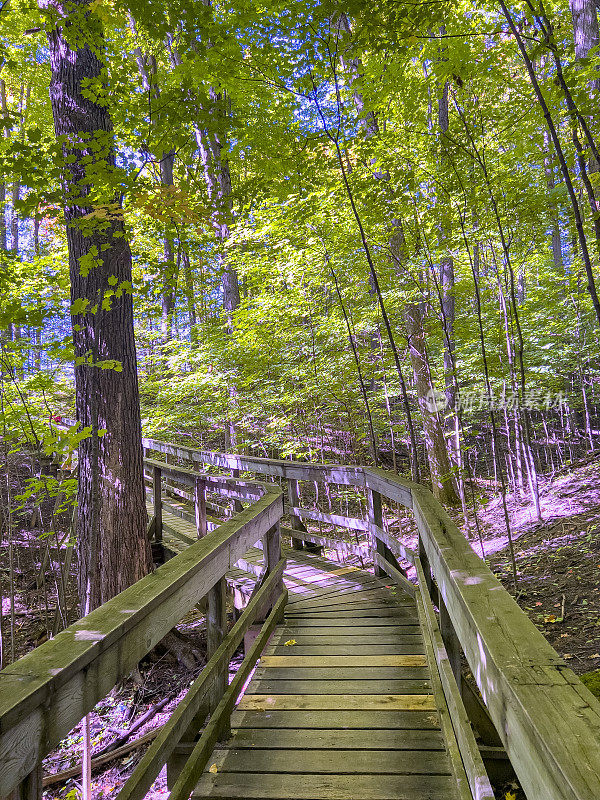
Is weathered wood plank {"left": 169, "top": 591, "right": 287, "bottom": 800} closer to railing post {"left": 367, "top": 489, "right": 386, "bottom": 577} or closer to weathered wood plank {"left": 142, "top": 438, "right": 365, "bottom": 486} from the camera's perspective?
railing post {"left": 367, "top": 489, "right": 386, "bottom": 577}

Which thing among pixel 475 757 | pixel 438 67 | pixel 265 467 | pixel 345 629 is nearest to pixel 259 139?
pixel 438 67

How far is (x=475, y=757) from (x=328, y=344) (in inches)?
320

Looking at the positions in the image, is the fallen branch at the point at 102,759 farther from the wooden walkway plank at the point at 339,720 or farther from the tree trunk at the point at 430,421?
the tree trunk at the point at 430,421

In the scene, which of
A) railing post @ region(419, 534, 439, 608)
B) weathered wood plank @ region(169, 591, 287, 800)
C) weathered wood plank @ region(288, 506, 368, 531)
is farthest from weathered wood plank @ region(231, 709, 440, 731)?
weathered wood plank @ region(288, 506, 368, 531)

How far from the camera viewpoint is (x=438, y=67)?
488 centimetres

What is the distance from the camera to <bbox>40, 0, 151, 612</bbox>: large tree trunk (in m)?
5.00

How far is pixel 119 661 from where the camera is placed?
1.65m

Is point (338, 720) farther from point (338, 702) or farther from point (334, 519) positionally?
point (334, 519)

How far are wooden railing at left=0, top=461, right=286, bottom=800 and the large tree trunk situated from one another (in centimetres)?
217

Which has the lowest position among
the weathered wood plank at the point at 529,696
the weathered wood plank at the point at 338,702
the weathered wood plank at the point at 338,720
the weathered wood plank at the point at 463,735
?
the weathered wood plank at the point at 338,702

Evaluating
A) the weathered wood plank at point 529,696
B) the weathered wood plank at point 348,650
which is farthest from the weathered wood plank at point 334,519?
the weathered wood plank at point 529,696

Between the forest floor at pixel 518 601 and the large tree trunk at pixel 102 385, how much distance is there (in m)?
1.03

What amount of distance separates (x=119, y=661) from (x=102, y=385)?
3.93m

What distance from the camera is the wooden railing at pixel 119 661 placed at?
1178 mm
